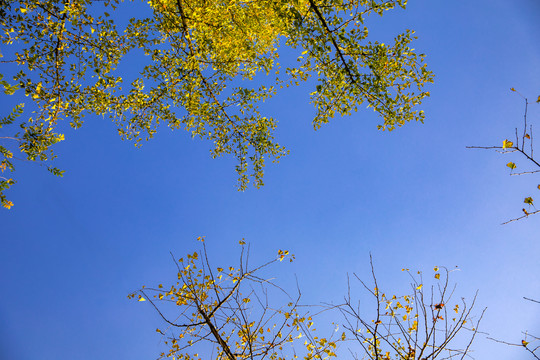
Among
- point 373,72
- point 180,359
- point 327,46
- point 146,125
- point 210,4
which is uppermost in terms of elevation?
point 210,4

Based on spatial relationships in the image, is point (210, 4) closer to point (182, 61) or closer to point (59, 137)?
point (182, 61)

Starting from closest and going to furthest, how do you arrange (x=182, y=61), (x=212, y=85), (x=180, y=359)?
(x=180, y=359) → (x=182, y=61) → (x=212, y=85)

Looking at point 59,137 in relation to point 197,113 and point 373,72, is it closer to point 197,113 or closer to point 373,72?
point 197,113

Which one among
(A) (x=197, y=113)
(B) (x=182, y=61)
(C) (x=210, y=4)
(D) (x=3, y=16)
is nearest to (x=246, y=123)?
(A) (x=197, y=113)

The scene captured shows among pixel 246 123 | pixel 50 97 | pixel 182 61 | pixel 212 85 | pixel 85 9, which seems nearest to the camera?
pixel 85 9

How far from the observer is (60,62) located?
574 centimetres

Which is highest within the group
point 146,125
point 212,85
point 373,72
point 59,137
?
point 212,85

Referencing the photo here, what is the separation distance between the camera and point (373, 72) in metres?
5.62

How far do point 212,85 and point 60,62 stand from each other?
298 cm

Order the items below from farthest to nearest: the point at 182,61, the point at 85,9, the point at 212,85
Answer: the point at 212,85 < the point at 182,61 < the point at 85,9

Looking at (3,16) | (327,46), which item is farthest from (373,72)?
(3,16)

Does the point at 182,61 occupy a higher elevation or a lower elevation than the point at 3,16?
higher

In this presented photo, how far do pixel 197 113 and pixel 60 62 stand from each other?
2788mm

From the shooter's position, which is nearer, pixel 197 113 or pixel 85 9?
pixel 85 9
